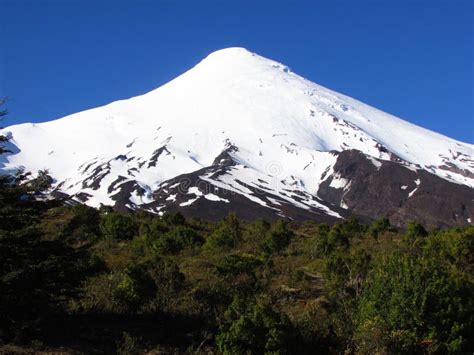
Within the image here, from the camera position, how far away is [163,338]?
12.8 meters

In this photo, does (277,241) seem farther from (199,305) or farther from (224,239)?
(199,305)

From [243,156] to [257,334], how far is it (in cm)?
13951

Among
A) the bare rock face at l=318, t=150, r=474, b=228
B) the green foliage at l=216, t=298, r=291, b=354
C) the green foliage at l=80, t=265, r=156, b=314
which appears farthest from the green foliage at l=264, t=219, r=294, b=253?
the bare rock face at l=318, t=150, r=474, b=228

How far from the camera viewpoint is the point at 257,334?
12102 mm

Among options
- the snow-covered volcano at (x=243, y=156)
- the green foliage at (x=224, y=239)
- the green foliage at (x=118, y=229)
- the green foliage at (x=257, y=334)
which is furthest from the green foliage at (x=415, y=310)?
the snow-covered volcano at (x=243, y=156)

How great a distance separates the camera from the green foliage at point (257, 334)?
1191 centimetres

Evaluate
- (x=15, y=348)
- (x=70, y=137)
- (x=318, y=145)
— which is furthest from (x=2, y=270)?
(x=70, y=137)

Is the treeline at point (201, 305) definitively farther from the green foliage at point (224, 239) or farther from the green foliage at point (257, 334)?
the green foliage at point (224, 239)

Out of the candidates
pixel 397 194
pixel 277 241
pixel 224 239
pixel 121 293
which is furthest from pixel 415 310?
pixel 397 194

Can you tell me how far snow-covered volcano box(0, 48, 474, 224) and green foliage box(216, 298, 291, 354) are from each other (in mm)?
88619

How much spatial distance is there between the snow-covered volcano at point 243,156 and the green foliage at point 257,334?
291 ft

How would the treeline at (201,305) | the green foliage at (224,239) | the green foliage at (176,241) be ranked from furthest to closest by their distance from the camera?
1. the green foliage at (224,239)
2. the green foliage at (176,241)
3. the treeline at (201,305)

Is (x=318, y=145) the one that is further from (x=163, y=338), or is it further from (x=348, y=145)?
(x=163, y=338)

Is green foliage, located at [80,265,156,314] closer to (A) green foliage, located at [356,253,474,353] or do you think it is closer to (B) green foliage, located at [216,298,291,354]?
(B) green foliage, located at [216,298,291,354]
